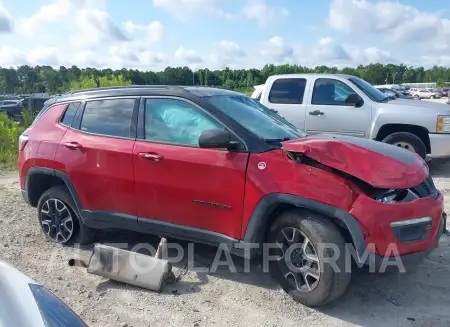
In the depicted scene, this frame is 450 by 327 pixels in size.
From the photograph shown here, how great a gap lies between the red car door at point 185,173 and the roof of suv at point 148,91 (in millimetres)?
95

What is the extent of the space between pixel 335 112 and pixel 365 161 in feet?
17.2

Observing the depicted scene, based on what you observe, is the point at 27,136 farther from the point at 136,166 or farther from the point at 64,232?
the point at 136,166

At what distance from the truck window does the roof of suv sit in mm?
4354

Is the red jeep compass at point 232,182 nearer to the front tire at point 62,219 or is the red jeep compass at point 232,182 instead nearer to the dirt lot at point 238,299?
the front tire at point 62,219

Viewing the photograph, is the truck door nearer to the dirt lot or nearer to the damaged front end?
the dirt lot

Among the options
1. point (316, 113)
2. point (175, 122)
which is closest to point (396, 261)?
point (175, 122)

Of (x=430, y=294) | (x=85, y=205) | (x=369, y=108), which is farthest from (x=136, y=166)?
(x=369, y=108)

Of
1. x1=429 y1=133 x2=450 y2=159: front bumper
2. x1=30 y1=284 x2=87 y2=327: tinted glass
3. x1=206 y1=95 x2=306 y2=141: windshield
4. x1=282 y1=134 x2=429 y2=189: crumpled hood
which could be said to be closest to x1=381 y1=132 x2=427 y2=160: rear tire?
x1=429 y1=133 x2=450 y2=159: front bumper

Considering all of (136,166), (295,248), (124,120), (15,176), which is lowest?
(15,176)

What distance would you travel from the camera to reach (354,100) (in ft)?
27.8

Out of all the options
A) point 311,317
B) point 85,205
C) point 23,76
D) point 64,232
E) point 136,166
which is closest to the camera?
point 311,317

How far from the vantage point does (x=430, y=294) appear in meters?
3.89

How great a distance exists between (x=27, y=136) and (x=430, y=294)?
448cm

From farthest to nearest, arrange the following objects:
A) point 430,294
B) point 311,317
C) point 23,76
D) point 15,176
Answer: point 23,76, point 15,176, point 430,294, point 311,317
